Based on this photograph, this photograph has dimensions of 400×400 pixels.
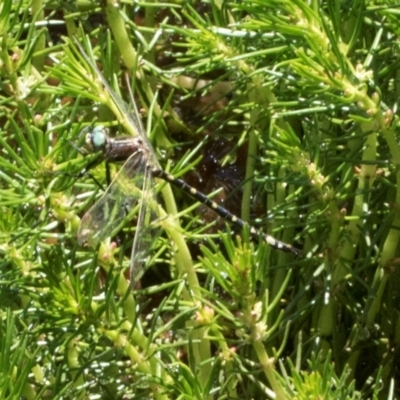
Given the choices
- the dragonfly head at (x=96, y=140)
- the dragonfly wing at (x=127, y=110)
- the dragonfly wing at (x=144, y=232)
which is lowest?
the dragonfly wing at (x=144, y=232)

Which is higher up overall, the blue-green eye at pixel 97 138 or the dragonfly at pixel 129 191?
the blue-green eye at pixel 97 138

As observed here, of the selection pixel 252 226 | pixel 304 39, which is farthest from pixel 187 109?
pixel 304 39

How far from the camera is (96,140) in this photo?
0.91m

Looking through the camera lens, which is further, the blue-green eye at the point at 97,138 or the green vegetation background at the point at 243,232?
the blue-green eye at the point at 97,138

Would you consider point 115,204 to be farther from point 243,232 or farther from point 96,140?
point 243,232

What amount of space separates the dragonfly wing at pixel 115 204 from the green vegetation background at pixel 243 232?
17 millimetres

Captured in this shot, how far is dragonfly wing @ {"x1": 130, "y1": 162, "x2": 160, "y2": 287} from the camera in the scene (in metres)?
0.81

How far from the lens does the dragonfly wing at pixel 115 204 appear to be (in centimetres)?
79

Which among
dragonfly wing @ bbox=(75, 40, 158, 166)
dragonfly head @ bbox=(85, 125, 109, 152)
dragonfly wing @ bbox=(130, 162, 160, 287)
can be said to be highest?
dragonfly wing @ bbox=(75, 40, 158, 166)

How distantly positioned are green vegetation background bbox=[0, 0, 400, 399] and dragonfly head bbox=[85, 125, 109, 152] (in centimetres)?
4

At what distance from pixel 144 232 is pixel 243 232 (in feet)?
0.54

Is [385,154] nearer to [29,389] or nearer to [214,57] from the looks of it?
[214,57]

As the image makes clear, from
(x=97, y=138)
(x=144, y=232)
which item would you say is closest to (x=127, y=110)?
(x=97, y=138)

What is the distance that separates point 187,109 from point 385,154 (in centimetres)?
45
